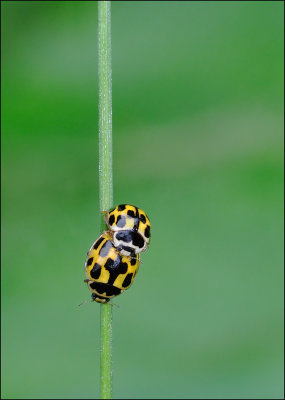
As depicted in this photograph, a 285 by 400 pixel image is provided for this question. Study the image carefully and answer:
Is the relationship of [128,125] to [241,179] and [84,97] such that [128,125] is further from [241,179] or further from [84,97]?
[241,179]

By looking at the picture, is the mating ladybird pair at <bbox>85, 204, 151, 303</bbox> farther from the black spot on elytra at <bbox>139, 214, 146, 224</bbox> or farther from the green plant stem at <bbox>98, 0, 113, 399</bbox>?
the green plant stem at <bbox>98, 0, 113, 399</bbox>

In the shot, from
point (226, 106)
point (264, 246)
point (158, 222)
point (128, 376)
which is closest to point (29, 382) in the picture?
point (128, 376)

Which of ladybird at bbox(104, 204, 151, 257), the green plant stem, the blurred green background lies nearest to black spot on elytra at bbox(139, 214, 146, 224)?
ladybird at bbox(104, 204, 151, 257)

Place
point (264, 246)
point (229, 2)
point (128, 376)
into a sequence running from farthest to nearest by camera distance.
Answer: point (229, 2)
point (264, 246)
point (128, 376)

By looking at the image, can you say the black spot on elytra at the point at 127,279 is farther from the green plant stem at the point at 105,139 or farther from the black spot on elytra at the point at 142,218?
the green plant stem at the point at 105,139

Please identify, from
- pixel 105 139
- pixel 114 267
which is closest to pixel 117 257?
pixel 114 267

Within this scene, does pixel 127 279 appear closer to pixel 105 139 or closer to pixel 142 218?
pixel 142 218
